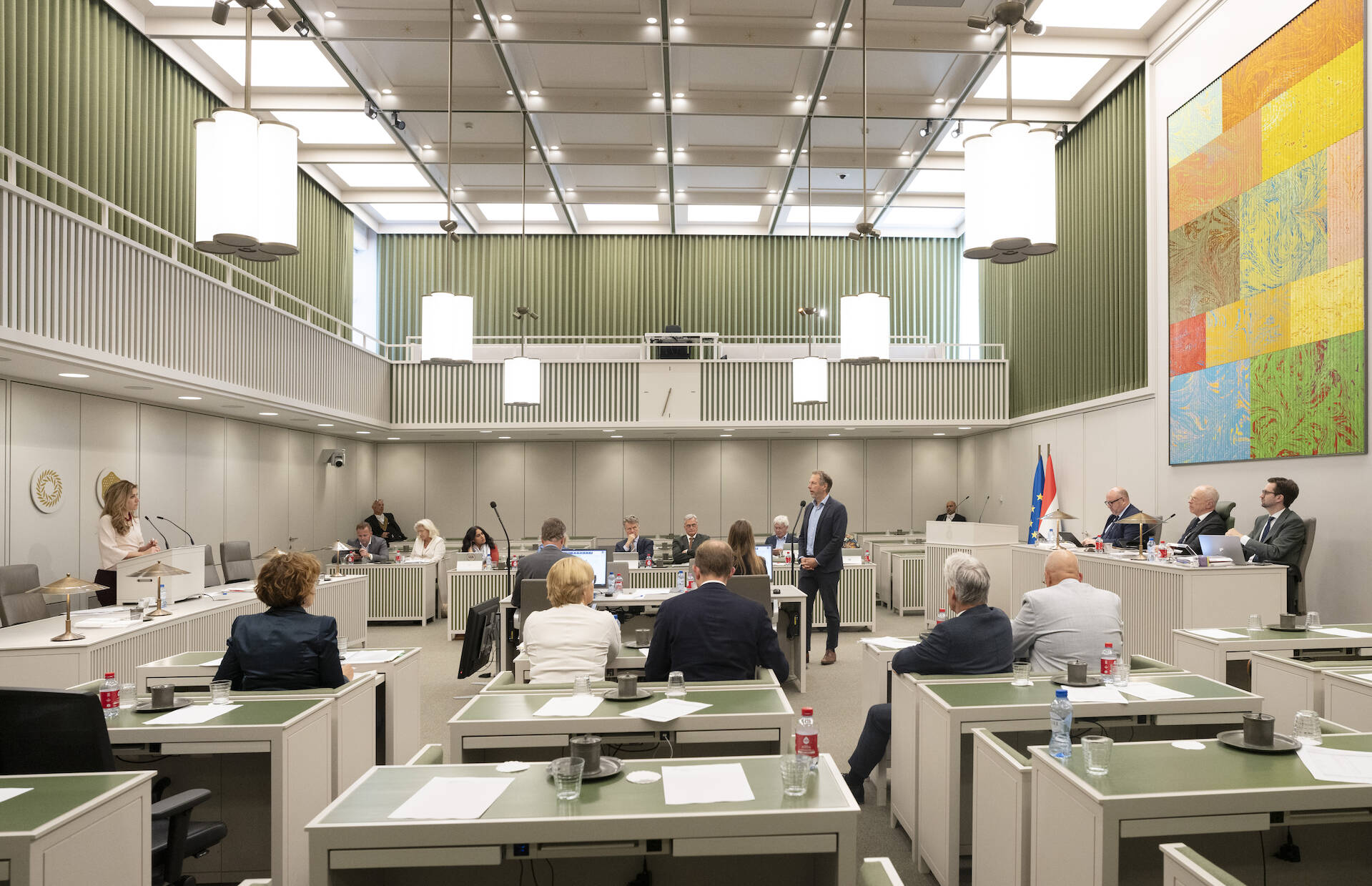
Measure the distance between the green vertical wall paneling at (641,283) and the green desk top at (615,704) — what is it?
11892 millimetres

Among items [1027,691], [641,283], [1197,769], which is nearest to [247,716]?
[1027,691]

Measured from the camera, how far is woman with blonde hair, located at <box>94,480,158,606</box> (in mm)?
6820

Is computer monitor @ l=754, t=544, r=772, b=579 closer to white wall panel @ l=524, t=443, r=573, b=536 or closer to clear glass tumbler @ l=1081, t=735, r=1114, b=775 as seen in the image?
clear glass tumbler @ l=1081, t=735, r=1114, b=775

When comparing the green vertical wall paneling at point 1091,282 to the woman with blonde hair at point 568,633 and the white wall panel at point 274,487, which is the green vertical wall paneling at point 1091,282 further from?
the white wall panel at point 274,487

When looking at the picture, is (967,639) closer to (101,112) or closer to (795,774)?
(795,774)

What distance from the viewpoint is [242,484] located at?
1079 cm

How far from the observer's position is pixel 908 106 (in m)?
9.85

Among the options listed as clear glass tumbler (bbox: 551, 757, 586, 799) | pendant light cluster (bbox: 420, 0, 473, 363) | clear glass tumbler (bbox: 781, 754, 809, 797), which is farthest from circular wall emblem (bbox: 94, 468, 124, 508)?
clear glass tumbler (bbox: 781, 754, 809, 797)

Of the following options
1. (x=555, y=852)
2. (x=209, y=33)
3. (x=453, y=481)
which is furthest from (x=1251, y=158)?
(x=453, y=481)

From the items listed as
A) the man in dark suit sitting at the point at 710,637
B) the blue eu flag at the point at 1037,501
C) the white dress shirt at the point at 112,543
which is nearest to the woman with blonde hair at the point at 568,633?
the man in dark suit sitting at the point at 710,637

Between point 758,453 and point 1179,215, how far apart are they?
309 inches

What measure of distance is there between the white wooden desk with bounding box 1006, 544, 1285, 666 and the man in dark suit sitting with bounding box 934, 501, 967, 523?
656cm

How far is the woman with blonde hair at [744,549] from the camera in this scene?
6.88 metres

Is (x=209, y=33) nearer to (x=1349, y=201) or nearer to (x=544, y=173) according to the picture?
(x=544, y=173)
